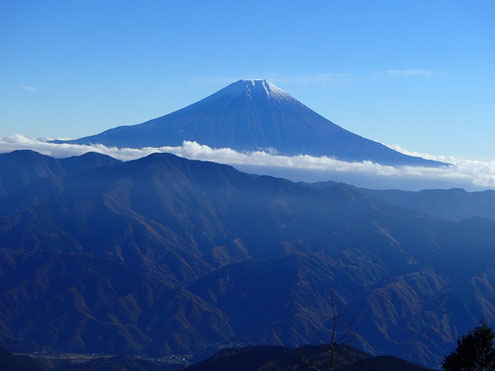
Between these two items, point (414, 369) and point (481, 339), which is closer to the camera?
point (481, 339)

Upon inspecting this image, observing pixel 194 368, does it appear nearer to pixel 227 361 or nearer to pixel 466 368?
pixel 227 361

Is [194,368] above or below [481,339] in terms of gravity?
below

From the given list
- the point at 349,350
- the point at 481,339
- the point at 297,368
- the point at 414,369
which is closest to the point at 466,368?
the point at 481,339

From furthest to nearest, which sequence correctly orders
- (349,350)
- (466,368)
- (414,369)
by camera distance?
1. (349,350)
2. (414,369)
3. (466,368)

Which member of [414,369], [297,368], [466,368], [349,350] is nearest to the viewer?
[466,368]

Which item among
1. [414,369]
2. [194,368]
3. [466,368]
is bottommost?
[194,368]

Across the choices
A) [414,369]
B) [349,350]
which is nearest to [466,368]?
[414,369]

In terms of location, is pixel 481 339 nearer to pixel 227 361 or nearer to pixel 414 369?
pixel 414 369

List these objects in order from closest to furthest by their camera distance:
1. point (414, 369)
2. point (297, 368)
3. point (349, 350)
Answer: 1. point (414, 369)
2. point (297, 368)
3. point (349, 350)

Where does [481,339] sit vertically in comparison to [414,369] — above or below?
above
